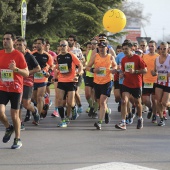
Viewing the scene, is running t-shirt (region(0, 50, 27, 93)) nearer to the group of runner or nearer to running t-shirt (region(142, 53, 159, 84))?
the group of runner

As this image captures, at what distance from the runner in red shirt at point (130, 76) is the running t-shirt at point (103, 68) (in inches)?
13.4

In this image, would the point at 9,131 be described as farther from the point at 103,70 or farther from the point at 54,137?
the point at 103,70

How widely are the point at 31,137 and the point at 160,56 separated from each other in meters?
3.78

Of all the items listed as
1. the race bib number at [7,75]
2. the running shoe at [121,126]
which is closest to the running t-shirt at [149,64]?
the running shoe at [121,126]

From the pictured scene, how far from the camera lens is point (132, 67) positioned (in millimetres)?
11820

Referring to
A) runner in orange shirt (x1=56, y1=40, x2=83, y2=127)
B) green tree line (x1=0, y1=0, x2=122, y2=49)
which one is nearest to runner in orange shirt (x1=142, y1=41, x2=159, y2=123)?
runner in orange shirt (x1=56, y1=40, x2=83, y2=127)

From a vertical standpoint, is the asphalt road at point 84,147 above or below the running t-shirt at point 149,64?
below

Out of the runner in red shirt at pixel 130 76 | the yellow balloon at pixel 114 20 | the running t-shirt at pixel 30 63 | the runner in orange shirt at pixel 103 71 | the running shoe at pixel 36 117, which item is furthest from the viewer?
the yellow balloon at pixel 114 20

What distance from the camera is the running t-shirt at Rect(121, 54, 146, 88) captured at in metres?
11.9

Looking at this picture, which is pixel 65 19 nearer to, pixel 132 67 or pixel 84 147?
pixel 132 67

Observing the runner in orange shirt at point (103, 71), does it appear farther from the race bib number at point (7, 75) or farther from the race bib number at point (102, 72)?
the race bib number at point (7, 75)

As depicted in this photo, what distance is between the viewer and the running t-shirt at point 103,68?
39.9 ft

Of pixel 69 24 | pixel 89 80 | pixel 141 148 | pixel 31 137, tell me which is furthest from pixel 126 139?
pixel 69 24

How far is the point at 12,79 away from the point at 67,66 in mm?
3401
